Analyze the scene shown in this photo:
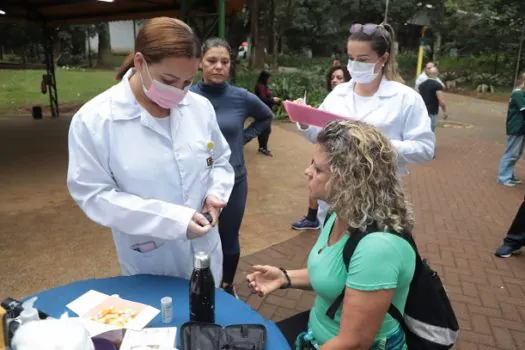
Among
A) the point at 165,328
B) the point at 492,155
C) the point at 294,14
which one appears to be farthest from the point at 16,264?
the point at 294,14

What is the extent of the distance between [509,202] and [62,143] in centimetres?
850

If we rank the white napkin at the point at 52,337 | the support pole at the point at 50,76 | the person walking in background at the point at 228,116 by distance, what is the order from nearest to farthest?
1. the white napkin at the point at 52,337
2. the person walking in background at the point at 228,116
3. the support pole at the point at 50,76

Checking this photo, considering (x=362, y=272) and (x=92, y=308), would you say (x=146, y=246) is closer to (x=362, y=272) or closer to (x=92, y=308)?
(x=92, y=308)

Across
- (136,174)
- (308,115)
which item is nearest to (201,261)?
(136,174)

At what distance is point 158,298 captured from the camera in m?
1.77

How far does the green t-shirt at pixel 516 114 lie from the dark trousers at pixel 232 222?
5.01 m

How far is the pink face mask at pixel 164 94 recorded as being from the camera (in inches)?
71.1

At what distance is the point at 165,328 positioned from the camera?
157 cm

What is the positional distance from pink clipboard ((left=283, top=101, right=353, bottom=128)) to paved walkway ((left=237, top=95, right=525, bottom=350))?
1.52 meters

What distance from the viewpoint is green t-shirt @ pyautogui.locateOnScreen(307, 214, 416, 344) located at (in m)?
1.51

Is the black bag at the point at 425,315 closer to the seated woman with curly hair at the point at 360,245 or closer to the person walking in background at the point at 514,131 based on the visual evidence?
the seated woman with curly hair at the point at 360,245

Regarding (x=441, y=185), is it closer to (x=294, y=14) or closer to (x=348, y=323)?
(x=348, y=323)

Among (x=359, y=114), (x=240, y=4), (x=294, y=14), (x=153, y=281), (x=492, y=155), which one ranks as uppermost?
(x=294, y=14)

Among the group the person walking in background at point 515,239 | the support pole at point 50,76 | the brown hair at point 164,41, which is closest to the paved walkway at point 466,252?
the person walking in background at point 515,239
